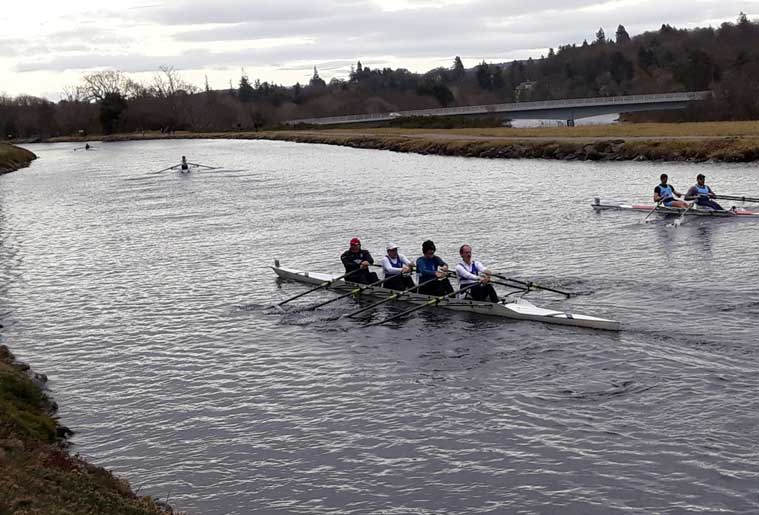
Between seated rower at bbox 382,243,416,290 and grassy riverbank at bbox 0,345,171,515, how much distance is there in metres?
12.1

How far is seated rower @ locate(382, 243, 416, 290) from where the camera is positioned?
2830cm

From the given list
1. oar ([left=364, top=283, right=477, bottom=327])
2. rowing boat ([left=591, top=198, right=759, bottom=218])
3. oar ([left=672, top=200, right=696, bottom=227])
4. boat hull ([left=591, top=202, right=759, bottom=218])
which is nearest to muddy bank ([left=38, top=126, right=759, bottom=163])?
boat hull ([left=591, top=202, right=759, bottom=218])

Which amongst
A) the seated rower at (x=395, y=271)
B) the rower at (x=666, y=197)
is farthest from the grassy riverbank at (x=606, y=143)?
the seated rower at (x=395, y=271)

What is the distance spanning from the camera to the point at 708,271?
2903 centimetres

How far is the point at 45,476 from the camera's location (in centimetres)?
1367

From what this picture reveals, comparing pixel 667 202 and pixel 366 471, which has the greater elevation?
pixel 667 202

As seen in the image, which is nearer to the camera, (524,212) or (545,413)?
(545,413)

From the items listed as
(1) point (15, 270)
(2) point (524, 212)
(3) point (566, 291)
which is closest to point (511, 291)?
(3) point (566, 291)

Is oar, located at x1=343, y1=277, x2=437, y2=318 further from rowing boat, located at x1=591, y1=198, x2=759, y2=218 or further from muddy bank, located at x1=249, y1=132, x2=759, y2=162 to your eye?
muddy bank, located at x1=249, y1=132, x2=759, y2=162

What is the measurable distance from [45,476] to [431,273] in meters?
15.5

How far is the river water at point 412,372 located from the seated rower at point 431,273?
897mm

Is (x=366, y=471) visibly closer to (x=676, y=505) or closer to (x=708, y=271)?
(x=676, y=505)

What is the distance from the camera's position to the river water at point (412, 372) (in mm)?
15680

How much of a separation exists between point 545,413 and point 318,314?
450 inches
